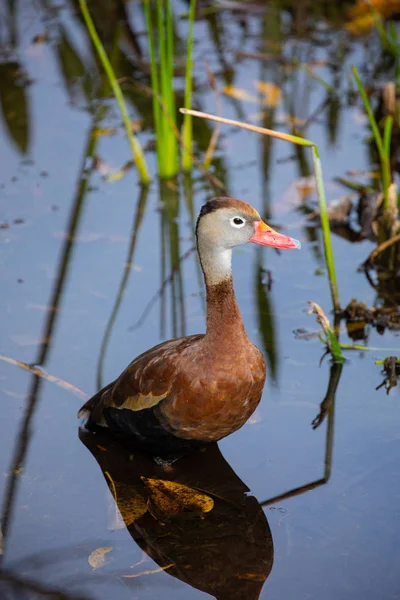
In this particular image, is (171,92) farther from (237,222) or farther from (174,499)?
(174,499)

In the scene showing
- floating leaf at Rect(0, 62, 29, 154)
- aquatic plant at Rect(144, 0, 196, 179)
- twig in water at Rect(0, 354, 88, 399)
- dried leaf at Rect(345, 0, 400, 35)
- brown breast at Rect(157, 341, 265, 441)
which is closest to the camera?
brown breast at Rect(157, 341, 265, 441)

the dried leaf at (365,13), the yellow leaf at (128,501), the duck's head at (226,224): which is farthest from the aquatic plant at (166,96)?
the dried leaf at (365,13)

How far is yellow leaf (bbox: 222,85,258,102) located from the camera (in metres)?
8.30

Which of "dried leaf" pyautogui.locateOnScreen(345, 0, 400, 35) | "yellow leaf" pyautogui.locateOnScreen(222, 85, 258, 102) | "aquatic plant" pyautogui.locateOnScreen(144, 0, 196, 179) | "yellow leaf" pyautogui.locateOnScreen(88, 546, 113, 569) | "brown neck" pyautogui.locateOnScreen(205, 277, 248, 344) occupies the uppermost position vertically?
"dried leaf" pyautogui.locateOnScreen(345, 0, 400, 35)

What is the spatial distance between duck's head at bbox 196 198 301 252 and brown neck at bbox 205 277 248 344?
0.18 m

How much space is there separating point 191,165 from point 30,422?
309cm

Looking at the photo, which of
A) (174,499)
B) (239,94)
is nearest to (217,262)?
(174,499)

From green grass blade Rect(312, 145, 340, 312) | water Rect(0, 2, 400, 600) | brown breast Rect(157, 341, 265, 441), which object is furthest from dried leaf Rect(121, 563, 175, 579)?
green grass blade Rect(312, 145, 340, 312)

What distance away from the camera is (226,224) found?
163 inches

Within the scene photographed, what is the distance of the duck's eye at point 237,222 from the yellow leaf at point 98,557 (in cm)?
151

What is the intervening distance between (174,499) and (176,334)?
4.49 ft

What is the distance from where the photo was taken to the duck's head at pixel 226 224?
13.5 feet

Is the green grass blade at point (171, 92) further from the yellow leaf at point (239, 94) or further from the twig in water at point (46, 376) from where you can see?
the twig in water at point (46, 376)

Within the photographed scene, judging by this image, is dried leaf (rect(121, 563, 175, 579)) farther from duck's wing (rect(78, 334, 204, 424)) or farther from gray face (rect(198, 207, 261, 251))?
gray face (rect(198, 207, 261, 251))
